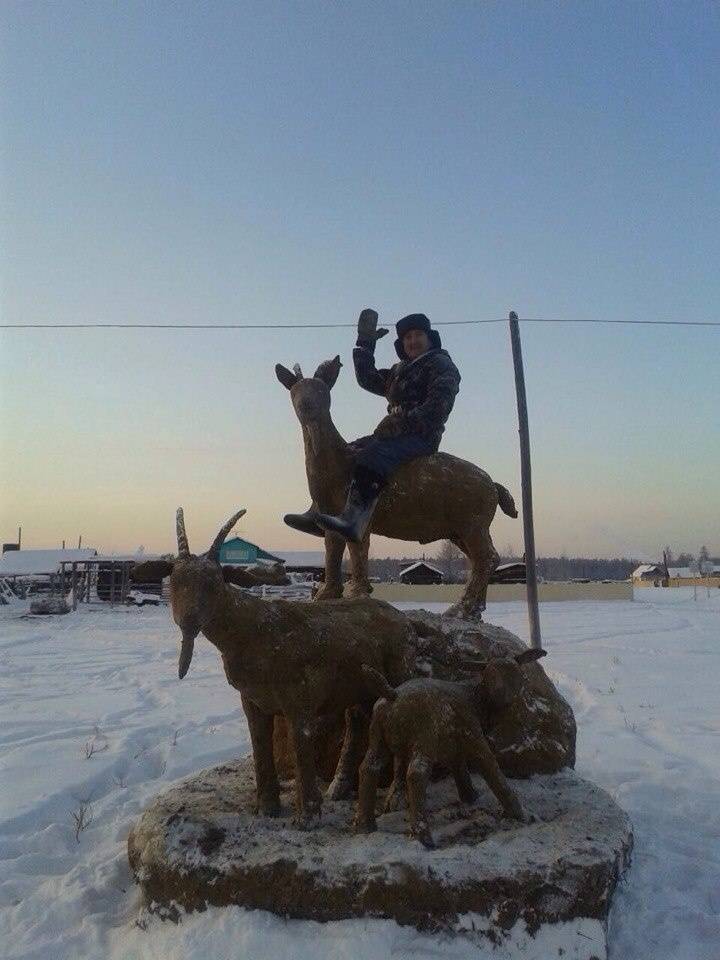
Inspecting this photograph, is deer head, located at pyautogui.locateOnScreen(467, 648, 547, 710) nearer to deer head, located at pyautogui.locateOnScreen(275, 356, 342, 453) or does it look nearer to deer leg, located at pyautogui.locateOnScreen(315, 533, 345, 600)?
deer leg, located at pyautogui.locateOnScreen(315, 533, 345, 600)

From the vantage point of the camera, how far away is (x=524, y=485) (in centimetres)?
947

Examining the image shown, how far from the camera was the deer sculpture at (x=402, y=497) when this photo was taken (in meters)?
4.23

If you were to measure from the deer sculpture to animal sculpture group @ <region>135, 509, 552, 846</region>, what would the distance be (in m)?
0.88

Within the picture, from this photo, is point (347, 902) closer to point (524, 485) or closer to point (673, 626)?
point (524, 485)

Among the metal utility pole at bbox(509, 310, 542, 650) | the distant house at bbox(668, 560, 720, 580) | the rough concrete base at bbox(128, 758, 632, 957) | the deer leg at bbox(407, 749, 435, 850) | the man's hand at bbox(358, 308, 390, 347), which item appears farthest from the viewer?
the distant house at bbox(668, 560, 720, 580)

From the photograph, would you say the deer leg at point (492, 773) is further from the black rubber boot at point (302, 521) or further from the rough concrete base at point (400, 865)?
the black rubber boot at point (302, 521)

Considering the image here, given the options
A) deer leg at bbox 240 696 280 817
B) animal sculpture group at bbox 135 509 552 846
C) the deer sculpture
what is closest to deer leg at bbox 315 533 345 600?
the deer sculpture

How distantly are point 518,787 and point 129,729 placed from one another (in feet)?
14.6

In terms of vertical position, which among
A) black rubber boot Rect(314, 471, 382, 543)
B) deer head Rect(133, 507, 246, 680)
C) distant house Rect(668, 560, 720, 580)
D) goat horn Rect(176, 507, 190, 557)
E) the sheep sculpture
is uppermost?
black rubber boot Rect(314, 471, 382, 543)

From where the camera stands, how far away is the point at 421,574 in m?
31.8

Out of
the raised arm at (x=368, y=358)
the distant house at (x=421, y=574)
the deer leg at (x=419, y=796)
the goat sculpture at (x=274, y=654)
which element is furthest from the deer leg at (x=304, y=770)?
the distant house at (x=421, y=574)

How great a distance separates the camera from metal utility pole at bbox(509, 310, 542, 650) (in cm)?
921

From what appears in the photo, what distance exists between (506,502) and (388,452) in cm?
113

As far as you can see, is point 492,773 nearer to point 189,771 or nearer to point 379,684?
point 379,684
